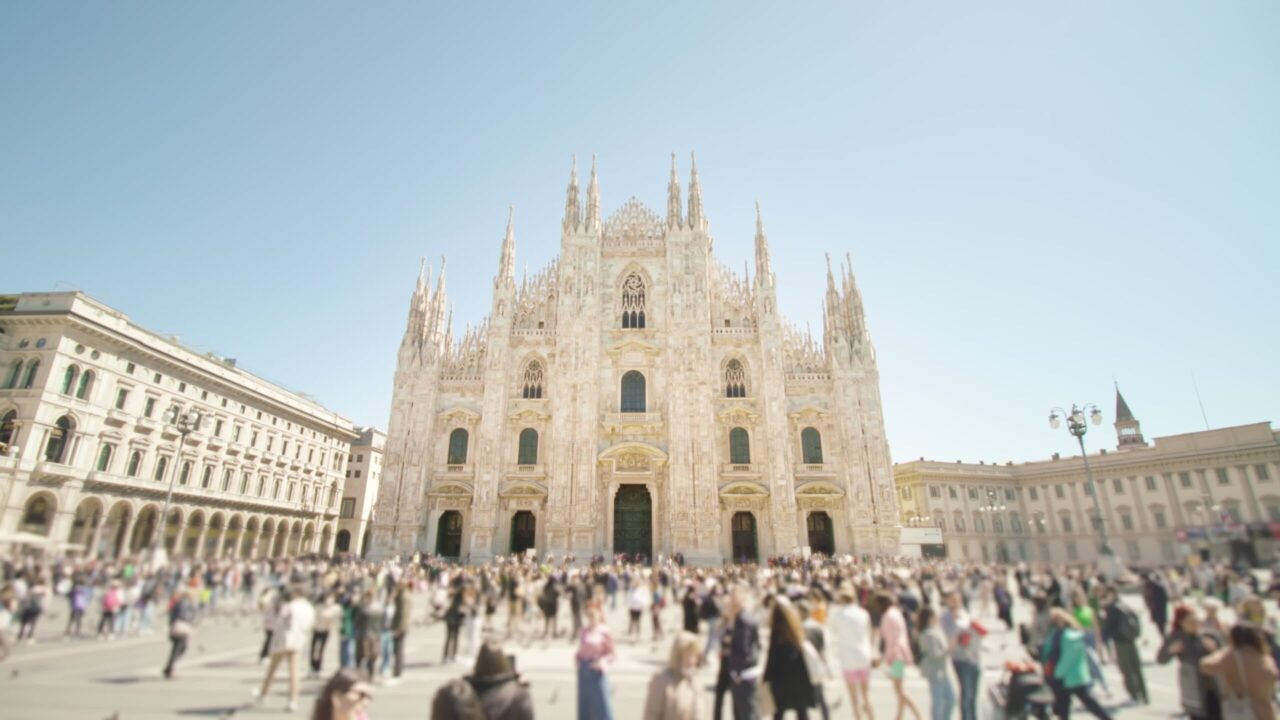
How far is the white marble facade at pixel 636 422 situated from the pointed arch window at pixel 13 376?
2632 cm

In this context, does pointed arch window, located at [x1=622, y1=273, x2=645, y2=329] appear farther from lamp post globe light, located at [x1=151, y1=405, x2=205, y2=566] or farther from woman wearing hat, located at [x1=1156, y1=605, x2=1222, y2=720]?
woman wearing hat, located at [x1=1156, y1=605, x2=1222, y2=720]

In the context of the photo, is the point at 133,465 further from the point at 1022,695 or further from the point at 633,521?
the point at 633,521

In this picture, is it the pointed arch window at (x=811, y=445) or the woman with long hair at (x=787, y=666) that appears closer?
the woman with long hair at (x=787, y=666)

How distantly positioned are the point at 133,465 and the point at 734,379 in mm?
31121

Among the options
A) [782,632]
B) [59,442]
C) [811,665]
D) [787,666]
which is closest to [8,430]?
[59,442]

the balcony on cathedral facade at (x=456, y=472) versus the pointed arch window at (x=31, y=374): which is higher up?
the balcony on cathedral facade at (x=456, y=472)

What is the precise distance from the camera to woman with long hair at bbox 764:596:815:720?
5.30 meters

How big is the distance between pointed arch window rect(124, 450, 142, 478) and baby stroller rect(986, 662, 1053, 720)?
917cm

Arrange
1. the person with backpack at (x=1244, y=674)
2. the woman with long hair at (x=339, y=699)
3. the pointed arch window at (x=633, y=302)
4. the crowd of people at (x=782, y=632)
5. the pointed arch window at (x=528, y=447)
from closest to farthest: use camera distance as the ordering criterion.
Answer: the woman with long hair at (x=339, y=699) → the person with backpack at (x=1244, y=674) → the crowd of people at (x=782, y=632) → the pointed arch window at (x=528, y=447) → the pointed arch window at (x=633, y=302)

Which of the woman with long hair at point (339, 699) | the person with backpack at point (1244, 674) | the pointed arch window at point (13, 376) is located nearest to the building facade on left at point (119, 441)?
the pointed arch window at point (13, 376)

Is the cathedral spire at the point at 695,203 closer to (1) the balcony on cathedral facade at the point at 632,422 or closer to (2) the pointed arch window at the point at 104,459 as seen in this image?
(1) the balcony on cathedral facade at the point at 632,422

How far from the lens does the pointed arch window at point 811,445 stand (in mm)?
33625

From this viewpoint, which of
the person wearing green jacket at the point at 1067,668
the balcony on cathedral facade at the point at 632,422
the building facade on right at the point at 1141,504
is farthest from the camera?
the balcony on cathedral facade at the point at 632,422

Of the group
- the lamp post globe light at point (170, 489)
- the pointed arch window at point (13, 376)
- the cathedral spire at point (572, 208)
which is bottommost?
the lamp post globe light at point (170, 489)
